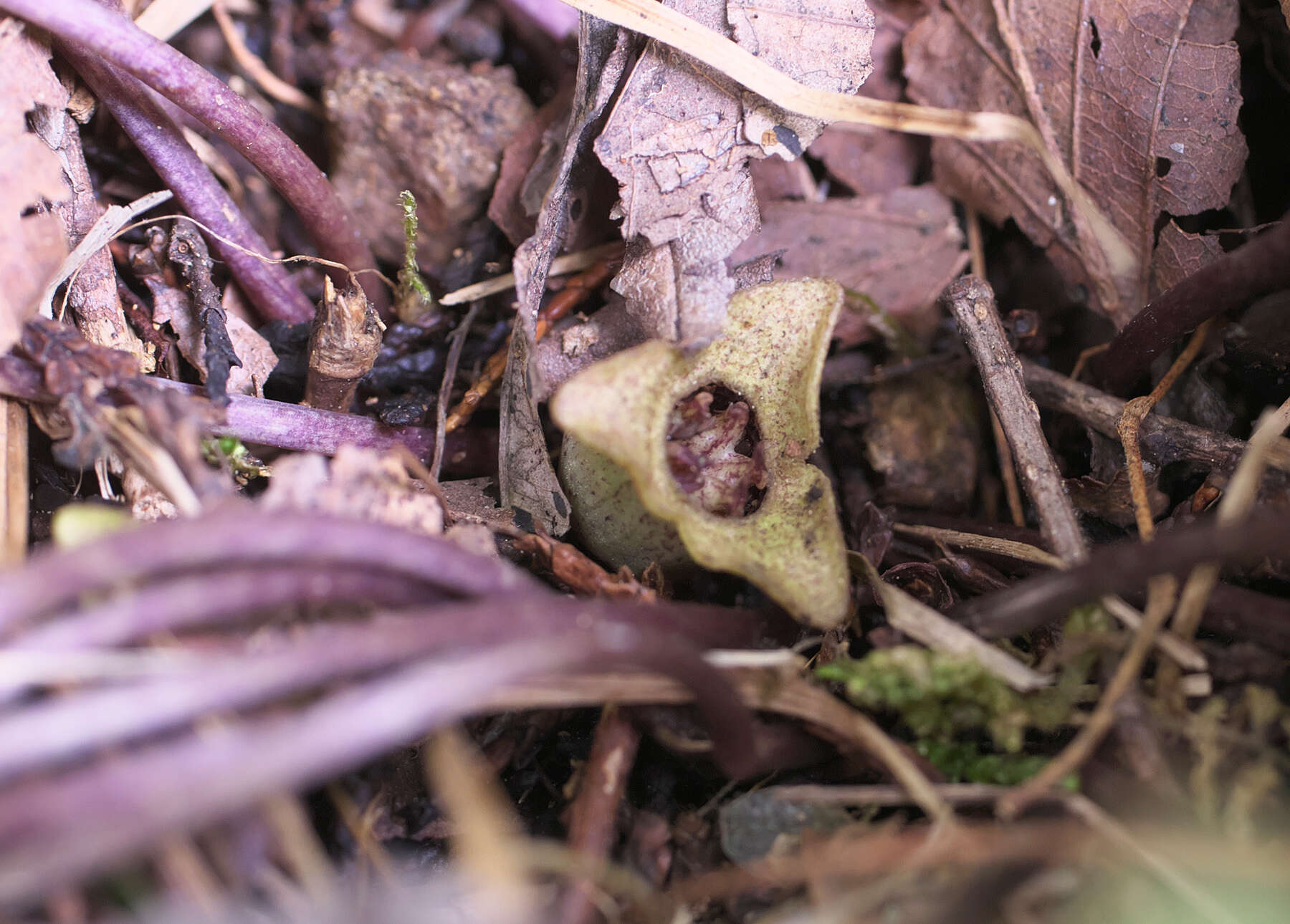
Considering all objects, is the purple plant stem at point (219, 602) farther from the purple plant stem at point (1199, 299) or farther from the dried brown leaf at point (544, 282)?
the purple plant stem at point (1199, 299)

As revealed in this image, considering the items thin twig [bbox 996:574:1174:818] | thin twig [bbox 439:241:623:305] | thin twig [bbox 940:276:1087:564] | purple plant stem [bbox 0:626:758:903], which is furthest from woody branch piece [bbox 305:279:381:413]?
thin twig [bbox 996:574:1174:818]

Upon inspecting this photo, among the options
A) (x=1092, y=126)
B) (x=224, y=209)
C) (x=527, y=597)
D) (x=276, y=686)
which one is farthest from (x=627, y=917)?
(x=1092, y=126)

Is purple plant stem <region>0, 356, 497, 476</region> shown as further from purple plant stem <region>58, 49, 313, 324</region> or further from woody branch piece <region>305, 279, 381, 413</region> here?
purple plant stem <region>58, 49, 313, 324</region>

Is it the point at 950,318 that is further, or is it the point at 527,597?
the point at 950,318

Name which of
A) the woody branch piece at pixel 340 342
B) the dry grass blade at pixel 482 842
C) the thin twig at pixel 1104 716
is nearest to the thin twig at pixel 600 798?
the dry grass blade at pixel 482 842

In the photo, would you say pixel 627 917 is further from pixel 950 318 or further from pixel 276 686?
pixel 950 318

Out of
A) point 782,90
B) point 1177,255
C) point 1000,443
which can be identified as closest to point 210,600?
point 782,90
